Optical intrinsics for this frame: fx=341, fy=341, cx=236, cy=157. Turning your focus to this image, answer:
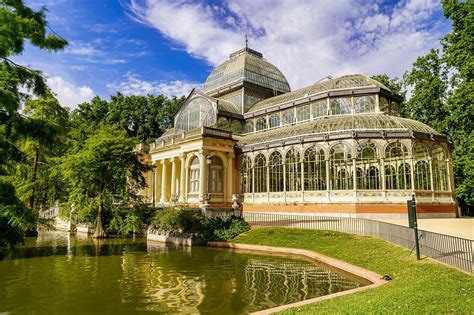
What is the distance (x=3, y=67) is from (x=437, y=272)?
1442cm

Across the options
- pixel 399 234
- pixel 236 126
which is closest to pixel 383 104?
pixel 236 126

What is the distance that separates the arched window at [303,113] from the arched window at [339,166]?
747 centimetres

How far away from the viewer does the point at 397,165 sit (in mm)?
27422

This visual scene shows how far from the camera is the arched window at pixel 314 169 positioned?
27922 mm

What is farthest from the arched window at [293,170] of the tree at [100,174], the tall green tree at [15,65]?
the tall green tree at [15,65]

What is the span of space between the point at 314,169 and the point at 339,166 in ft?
6.62

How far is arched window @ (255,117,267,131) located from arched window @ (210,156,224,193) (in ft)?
23.9

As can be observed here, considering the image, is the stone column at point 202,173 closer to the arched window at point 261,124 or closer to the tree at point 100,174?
the tree at point 100,174

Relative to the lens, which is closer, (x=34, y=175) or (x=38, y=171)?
(x=34, y=175)

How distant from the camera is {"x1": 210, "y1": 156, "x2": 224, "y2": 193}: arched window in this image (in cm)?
3344

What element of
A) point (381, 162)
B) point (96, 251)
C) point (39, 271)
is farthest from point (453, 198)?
point (39, 271)

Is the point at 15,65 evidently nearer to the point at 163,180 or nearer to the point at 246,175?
the point at 246,175

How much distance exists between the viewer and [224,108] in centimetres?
3941

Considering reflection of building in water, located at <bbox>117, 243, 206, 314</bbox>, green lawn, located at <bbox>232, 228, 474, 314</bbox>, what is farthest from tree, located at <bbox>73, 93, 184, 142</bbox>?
green lawn, located at <bbox>232, 228, 474, 314</bbox>
